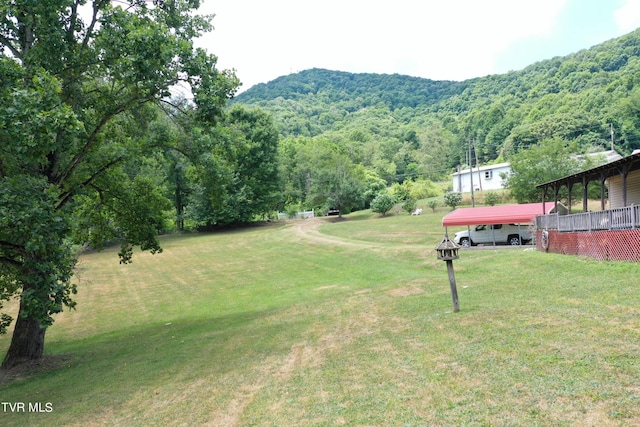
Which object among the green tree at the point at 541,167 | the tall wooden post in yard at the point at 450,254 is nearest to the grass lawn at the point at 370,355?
the tall wooden post in yard at the point at 450,254

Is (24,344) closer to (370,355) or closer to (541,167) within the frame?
(370,355)

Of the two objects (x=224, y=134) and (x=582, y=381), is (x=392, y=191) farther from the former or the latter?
(x=582, y=381)

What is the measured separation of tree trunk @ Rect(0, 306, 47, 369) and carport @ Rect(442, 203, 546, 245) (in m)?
24.2

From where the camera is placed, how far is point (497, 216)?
28.4 m

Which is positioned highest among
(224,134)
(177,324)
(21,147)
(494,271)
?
(224,134)

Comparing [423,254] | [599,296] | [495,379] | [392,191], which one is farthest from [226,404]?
[392,191]

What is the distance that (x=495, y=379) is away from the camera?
5.38 meters

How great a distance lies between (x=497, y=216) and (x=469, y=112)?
11392 cm

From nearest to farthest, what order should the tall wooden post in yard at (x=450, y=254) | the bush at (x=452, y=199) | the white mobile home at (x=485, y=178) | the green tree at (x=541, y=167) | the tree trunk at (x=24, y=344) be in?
the tall wooden post in yard at (x=450, y=254) < the tree trunk at (x=24, y=344) < the green tree at (x=541, y=167) < the bush at (x=452, y=199) < the white mobile home at (x=485, y=178)

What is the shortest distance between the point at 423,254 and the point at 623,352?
19082mm

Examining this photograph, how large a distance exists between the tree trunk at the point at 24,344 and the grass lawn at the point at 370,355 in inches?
39.0

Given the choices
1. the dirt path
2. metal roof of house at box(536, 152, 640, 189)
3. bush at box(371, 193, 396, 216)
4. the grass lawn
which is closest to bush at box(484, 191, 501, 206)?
bush at box(371, 193, 396, 216)

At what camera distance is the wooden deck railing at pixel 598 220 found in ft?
42.9

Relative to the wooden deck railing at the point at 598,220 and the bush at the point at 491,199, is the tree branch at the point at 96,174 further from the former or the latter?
the bush at the point at 491,199
